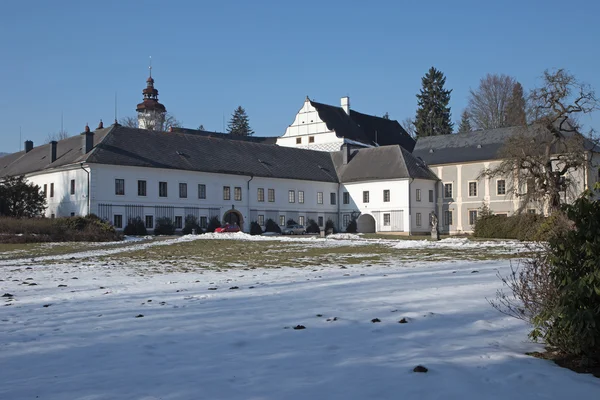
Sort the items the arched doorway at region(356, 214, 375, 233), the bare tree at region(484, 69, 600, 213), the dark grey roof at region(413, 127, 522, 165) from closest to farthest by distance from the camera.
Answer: the bare tree at region(484, 69, 600, 213), the dark grey roof at region(413, 127, 522, 165), the arched doorway at region(356, 214, 375, 233)

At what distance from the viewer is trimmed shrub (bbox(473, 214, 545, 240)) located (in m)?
37.8

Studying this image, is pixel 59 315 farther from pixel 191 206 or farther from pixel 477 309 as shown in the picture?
pixel 191 206

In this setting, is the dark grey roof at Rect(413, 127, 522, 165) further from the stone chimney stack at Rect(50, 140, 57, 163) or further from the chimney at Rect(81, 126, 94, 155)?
the stone chimney stack at Rect(50, 140, 57, 163)

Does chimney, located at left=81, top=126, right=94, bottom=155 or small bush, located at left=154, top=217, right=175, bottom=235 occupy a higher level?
chimney, located at left=81, top=126, right=94, bottom=155

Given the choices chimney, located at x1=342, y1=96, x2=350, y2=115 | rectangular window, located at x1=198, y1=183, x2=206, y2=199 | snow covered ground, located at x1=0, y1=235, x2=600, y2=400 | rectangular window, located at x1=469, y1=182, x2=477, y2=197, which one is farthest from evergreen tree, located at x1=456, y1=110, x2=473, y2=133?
snow covered ground, located at x1=0, y1=235, x2=600, y2=400

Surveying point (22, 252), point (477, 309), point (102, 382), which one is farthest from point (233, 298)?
point (22, 252)

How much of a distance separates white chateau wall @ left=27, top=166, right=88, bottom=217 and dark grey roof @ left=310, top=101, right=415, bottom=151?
31.4 metres

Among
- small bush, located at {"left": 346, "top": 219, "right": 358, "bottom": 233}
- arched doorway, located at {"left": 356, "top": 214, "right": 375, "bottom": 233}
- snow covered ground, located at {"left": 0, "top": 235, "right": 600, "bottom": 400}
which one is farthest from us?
arched doorway, located at {"left": 356, "top": 214, "right": 375, "bottom": 233}

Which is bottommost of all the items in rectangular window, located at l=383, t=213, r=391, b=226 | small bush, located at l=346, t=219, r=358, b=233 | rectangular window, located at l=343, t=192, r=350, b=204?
small bush, located at l=346, t=219, r=358, b=233

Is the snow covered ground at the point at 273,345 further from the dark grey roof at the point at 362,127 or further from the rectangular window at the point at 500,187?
the dark grey roof at the point at 362,127

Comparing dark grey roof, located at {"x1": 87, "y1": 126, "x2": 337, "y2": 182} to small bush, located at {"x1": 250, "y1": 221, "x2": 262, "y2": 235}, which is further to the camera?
small bush, located at {"x1": 250, "y1": 221, "x2": 262, "y2": 235}

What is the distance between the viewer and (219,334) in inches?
285

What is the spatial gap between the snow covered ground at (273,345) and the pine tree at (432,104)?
76542 mm

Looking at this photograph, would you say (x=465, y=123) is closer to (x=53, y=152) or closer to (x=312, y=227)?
(x=312, y=227)
